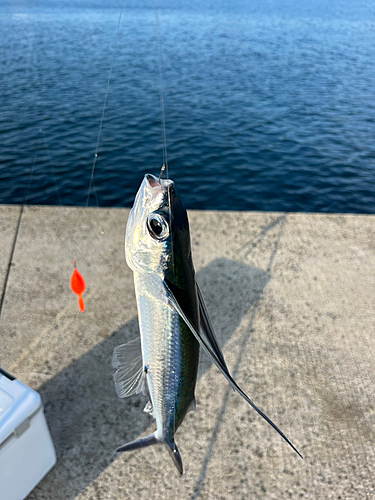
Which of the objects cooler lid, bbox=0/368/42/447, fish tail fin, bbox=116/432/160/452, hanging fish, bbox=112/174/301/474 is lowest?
fish tail fin, bbox=116/432/160/452

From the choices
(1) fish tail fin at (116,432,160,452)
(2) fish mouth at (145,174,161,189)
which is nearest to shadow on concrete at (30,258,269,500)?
(1) fish tail fin at (116,432,160,452)

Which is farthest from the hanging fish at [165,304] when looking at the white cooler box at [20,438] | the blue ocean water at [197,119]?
the blue ocean water at [197,119]

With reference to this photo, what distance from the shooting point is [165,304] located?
7.41 feet

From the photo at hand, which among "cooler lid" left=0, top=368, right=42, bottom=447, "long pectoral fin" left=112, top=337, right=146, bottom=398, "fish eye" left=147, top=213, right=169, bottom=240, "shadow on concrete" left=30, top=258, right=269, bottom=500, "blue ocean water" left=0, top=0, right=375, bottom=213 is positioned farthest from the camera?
"blue ocean water" left=0, top=0, right=375, bottom=213

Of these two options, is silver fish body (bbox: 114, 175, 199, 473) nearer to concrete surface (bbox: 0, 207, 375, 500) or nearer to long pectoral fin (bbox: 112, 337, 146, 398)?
long pectoral fin (bbox: 112, 337, 146, 398)

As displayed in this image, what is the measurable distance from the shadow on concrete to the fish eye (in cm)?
200

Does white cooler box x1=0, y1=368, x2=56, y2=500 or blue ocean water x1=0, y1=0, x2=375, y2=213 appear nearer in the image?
white cooler box x1=0, y1=368, x2=56, y2=500

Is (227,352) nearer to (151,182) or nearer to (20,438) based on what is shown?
(20,438)

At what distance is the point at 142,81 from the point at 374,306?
16.0m

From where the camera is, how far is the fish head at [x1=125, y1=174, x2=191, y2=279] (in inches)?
84.3

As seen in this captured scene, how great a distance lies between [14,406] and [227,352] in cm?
211

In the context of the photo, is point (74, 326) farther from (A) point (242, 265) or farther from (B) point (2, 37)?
(B) point (2, 37)

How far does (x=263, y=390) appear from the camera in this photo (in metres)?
3.69

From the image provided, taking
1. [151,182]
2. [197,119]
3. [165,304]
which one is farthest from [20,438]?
[197,119]
